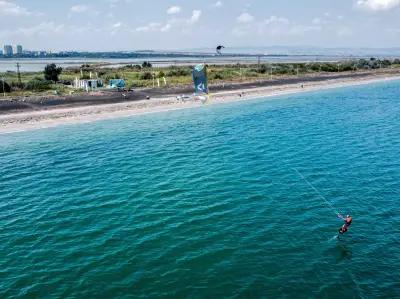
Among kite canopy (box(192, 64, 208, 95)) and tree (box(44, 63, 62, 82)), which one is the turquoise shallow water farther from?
tree (box(44, 63, 62, 82))

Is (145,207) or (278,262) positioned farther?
(145,207)

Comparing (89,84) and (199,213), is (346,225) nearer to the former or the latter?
(199,213)

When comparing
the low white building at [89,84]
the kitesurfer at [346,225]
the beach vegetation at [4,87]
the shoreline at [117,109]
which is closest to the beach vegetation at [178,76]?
the beach vegetation at [4,87]

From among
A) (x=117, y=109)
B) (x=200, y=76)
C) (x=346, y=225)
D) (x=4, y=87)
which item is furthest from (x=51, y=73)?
(x=346, y=225)

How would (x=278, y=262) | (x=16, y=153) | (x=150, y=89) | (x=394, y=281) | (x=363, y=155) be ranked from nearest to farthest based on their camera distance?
(x=394, y=281) → (x=278, y=262) → (x=363, y=155) → (x=16, y=153) → (x=150, y=89)

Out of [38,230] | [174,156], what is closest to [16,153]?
[174,156]

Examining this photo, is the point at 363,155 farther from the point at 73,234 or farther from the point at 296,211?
the point at 73,234
